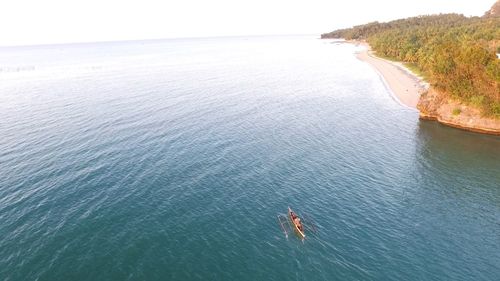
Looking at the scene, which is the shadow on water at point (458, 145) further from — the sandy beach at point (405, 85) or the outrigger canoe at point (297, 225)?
the outrigger canoe at point (297, 225)

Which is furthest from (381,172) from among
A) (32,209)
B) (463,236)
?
(32,209)

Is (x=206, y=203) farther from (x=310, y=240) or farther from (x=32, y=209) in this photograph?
(x=32, y=209)

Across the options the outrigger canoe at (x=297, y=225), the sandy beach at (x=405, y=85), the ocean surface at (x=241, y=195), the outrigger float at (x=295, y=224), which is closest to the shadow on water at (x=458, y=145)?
the ocean surface at (x=241, y=195)

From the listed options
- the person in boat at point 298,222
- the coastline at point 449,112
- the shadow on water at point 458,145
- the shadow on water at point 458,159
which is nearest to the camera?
the person in boat at point 298,222

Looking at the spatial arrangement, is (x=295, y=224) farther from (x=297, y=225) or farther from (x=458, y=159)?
(x=458, y=159)

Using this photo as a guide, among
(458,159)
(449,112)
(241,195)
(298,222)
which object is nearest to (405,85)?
(449,112)

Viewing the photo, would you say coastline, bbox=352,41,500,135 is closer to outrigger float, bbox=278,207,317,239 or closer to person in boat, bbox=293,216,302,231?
outrigger float, bbox=278,207,317,239

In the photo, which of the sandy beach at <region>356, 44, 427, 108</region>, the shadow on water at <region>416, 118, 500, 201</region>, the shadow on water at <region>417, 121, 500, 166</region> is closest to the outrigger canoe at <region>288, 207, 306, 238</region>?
the shadow on water at <region>416, 118, 500, 201</region>
